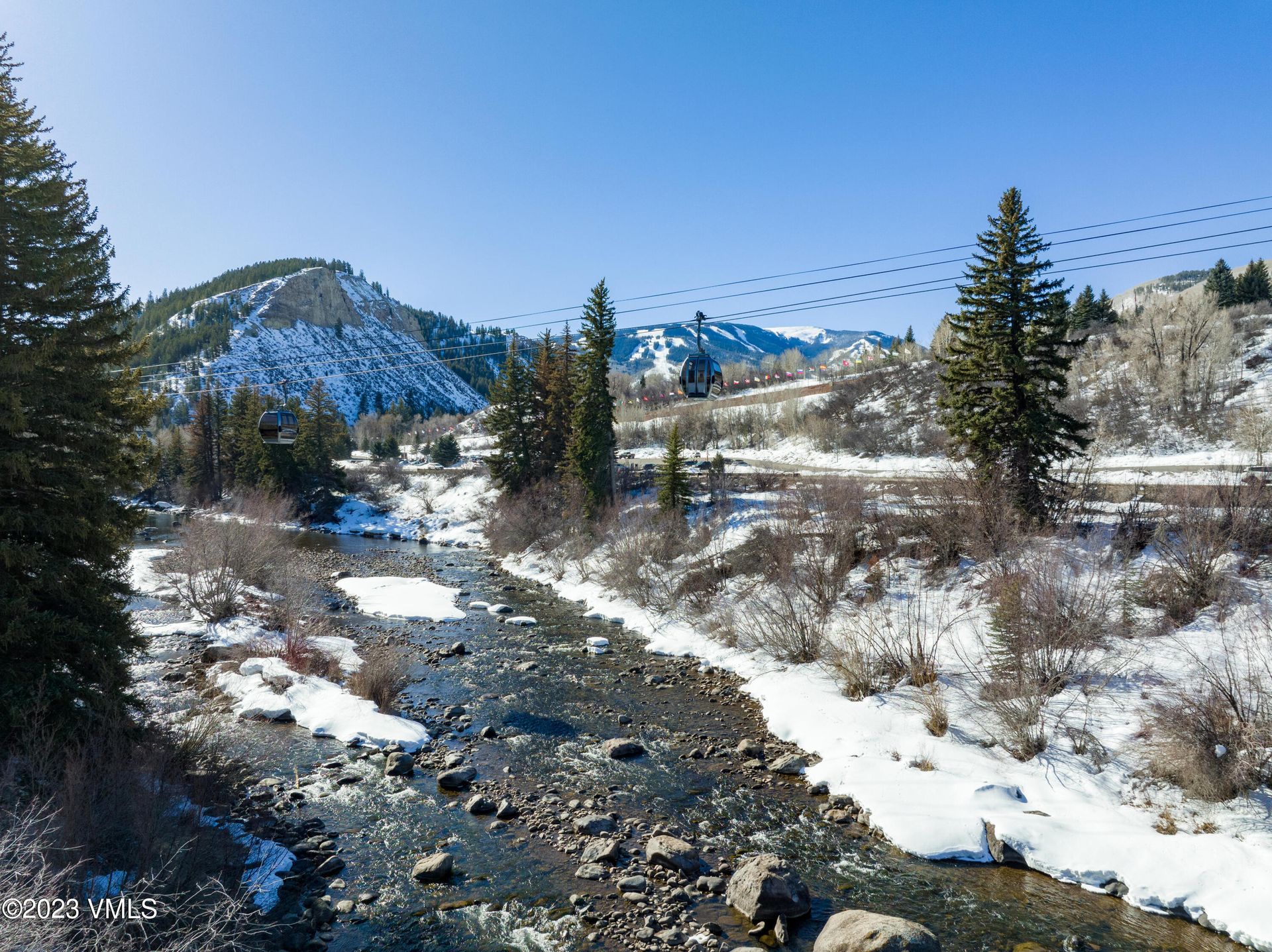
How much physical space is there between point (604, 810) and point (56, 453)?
→ 34.3ft

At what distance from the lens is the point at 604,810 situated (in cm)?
1102

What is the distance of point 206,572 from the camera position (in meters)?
22.6

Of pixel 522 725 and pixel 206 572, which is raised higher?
pixel 206 572

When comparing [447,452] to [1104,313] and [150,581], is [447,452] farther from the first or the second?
[1104,313]

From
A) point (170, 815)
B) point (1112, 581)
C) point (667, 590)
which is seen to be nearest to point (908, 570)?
point (1112, 581)

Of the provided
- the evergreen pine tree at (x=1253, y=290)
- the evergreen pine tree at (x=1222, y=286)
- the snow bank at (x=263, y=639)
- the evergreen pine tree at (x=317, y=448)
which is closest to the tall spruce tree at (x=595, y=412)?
the snow bank at (x=263, y=639)

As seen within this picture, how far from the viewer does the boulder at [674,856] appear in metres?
9.30

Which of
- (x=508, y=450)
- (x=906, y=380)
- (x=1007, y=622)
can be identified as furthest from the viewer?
(x=906, y=380)

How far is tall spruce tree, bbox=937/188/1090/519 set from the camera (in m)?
19.0

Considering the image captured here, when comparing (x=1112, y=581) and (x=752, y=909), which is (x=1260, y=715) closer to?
(x=1112, y=581)

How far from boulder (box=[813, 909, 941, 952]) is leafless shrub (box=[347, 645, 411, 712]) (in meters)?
11.1

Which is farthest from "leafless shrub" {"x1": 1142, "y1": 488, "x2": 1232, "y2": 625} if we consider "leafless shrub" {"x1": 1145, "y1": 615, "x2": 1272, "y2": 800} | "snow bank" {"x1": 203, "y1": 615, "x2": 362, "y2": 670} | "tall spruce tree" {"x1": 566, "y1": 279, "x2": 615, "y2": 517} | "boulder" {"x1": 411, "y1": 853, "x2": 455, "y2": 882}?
"tall spruce tree" {"x1": 566, "y1": 279, "x2": 615, "y2": 517}

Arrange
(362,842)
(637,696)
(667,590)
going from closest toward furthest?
(362,842), (637,696), (667,590)

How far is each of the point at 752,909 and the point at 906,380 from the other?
58.0m
